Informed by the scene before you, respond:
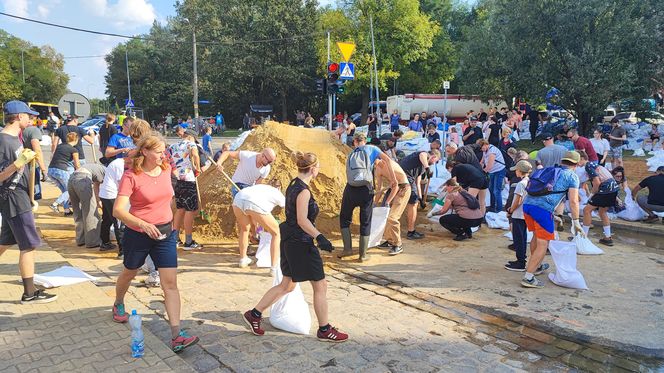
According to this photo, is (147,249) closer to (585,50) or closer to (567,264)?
(567,264)

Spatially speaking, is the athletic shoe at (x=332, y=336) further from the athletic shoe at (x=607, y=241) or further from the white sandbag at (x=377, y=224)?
the athletic shoe at (x=607, y=241)

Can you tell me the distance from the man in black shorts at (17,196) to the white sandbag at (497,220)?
7.46 metres

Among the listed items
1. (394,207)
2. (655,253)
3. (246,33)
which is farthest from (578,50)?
(246,33)

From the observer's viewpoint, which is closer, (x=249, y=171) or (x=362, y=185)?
(x=362, y=185)

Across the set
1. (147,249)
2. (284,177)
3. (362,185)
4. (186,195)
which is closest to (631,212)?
(362,185)

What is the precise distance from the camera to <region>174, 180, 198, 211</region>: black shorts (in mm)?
6684

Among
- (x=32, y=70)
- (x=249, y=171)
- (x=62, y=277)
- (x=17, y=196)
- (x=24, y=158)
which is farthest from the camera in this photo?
(x=32, y=70)

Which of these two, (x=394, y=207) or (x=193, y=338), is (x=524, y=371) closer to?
(x=193, y=338)

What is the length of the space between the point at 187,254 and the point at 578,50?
16.2 metres

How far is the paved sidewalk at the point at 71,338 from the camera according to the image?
3.60 m

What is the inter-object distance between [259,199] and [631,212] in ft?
27.0

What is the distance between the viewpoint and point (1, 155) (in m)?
4.46

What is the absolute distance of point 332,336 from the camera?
163 inches

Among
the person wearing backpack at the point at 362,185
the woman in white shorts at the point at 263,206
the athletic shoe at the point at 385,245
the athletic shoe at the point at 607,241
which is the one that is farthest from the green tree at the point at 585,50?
the woman in white shorts at the point at 263,206
